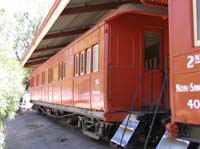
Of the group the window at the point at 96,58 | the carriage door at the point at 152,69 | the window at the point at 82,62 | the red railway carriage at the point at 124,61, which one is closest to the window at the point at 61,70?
the window at the point at 82,62

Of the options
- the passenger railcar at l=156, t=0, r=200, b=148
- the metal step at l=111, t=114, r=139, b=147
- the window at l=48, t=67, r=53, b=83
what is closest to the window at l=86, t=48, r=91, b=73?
the metal step at l=111, t=114, r=139, b=147

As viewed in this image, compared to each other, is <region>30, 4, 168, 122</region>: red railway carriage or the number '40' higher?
<region>30, 4, 168, 122</region>: red railway carriage

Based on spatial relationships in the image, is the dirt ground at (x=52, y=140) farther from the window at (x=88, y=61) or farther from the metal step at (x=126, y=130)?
the metal step at (x=126, y=130)

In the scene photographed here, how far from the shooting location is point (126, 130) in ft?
25.5

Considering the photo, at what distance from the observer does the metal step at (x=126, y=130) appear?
7.45 meters

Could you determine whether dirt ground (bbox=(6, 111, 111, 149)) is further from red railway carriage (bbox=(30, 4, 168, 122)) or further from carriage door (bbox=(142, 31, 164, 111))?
carriage door (bbox=(142, 31, 164, 111))

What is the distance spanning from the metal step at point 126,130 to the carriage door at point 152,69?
1.04m

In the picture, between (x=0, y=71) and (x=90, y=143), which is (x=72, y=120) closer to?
(x=90, y=143)

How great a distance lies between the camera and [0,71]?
8.05 m

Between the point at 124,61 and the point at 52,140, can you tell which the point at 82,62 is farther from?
the point at 52,140

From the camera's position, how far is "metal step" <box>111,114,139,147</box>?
7.45m

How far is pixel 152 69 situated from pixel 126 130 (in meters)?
2.10

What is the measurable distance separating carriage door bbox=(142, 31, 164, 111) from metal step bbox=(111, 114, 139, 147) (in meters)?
1.04

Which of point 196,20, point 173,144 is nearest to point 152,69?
point 173,144
